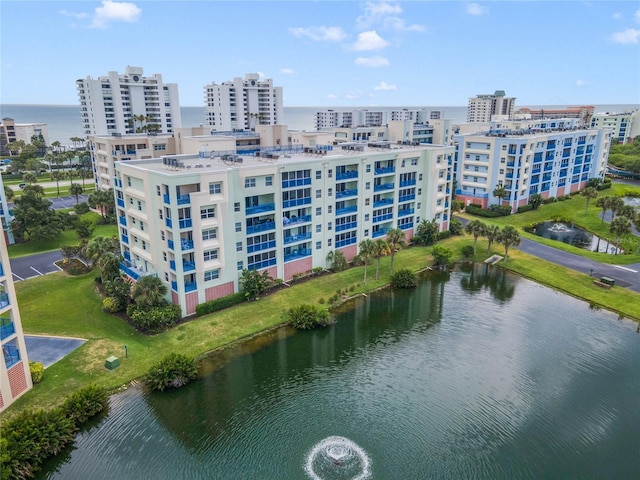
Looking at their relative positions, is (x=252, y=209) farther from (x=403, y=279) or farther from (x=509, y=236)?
(x=509, y=236)

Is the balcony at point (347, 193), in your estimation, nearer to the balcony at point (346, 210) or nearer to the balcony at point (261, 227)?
the balcony at point (346, 210)

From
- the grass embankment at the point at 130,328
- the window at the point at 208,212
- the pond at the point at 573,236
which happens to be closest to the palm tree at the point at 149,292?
the grass embankment at the point at 130,328

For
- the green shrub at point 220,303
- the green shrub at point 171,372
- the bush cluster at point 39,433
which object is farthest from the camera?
the green shrub at point 220,303

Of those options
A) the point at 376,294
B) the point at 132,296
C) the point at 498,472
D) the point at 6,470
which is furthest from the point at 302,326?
the point at 6,470

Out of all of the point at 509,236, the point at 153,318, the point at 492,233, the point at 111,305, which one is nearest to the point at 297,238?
the point at 153,318

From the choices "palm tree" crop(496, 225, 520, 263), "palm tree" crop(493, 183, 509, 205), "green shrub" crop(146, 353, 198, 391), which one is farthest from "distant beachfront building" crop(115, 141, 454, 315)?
"palm tree" crop(493, 183, 509, 205)

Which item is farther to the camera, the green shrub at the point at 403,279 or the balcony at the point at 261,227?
the green shrub at the point at 403,279
